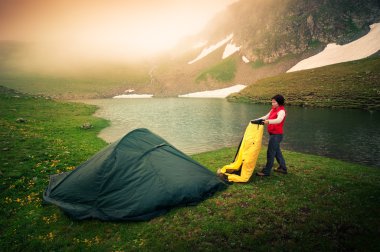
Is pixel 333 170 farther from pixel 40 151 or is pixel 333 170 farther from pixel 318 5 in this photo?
pixel 318 5

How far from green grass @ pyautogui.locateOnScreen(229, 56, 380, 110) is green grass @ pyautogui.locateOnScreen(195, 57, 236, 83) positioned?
6306cm

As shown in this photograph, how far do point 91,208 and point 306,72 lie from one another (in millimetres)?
99749

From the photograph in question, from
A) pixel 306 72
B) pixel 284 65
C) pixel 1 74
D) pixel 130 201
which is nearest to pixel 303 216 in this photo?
pixel 130 201

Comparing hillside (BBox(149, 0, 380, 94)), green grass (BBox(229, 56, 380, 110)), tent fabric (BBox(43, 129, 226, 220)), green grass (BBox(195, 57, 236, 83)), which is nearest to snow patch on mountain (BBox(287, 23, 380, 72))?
hillside (BBox(149, 0, 380, 94))

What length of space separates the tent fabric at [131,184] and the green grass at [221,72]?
5864 inches

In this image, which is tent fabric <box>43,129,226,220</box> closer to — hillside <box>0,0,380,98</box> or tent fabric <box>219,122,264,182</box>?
tent fabric <box>219,122,264,182</box>

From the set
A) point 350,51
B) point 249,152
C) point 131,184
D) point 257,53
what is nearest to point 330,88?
point 350,51

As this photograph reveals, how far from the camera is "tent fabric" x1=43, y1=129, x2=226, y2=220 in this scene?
30.7ft

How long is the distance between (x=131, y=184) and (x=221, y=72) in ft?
523

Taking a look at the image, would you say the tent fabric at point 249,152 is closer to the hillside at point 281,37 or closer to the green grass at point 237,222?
the green grass at point 237,222

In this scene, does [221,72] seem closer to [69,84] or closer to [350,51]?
[350,51]

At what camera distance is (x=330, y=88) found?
225 ft

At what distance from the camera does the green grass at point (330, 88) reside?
56.9 metres

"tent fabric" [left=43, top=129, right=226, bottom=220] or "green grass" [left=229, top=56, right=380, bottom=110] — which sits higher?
"green grass" [left=229, top=56, right=380, bottom=110]
